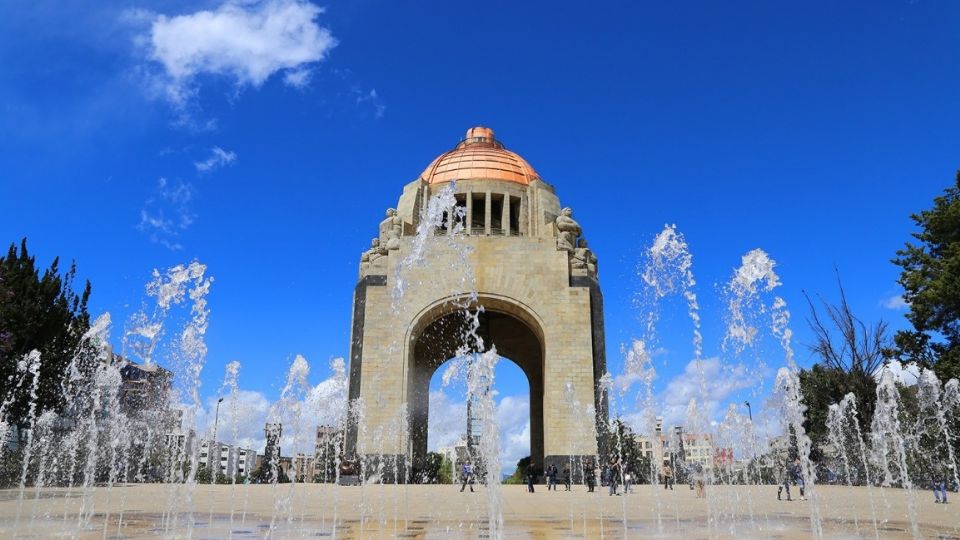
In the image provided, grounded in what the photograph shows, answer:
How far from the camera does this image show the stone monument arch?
18609 millimetres

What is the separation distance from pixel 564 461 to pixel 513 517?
9791mm

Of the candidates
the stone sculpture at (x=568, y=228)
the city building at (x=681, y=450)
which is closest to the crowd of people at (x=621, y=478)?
the city building at (x=681, y=450)

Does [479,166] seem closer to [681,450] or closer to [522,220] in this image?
[522,220]

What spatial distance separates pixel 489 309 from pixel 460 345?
505 centimetres

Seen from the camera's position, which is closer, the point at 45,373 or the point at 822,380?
the point at 45,373

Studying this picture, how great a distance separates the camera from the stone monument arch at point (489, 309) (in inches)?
733

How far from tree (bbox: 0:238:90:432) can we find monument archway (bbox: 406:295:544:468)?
10889mm

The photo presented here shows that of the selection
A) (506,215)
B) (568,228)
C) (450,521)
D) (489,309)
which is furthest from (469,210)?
(450,521)

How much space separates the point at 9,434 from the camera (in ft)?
75.4

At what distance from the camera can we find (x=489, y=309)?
2084 cm

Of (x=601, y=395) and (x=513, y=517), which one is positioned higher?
(x=601, y=395)

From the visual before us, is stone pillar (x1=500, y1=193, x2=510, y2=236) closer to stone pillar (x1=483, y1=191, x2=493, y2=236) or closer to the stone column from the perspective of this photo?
stone pillar (x1=483, y1=191, x2=493, y2=236)

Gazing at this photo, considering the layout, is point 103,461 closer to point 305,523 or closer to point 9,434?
point 9,434

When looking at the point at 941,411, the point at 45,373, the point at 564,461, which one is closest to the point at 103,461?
the point at 45,373
